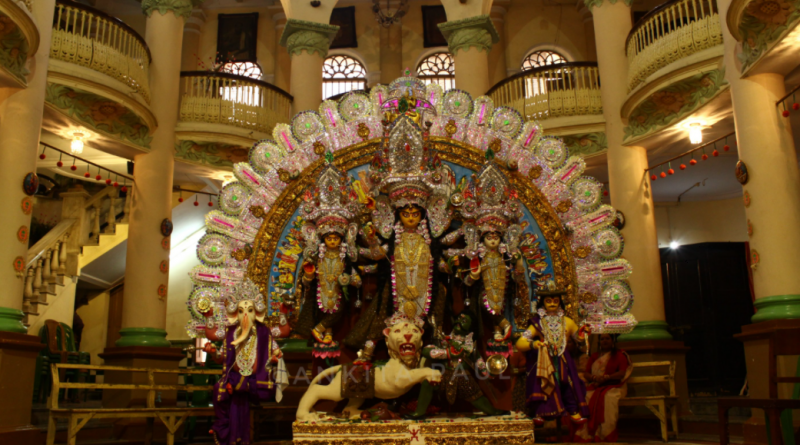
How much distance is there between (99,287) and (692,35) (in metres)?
12.6

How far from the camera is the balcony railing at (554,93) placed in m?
11.6

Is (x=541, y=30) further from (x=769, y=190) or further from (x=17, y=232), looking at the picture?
(x=17, y=232)

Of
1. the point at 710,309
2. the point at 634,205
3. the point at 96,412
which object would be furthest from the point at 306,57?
the point at 710,309

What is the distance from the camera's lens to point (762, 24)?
7.43m

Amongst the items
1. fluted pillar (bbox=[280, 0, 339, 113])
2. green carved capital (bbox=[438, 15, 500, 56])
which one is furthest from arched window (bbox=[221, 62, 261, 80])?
green carved capital (bbox=[438, 15, 500, 56])

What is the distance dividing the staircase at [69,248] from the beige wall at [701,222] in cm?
1172

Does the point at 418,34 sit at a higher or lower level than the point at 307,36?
higher

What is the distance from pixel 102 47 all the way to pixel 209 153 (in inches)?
109

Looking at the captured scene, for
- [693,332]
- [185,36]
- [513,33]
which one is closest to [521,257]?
[693,332]

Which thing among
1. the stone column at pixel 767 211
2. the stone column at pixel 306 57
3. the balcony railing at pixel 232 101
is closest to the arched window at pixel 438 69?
the stone column at pixel 306 57

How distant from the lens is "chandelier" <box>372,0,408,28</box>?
16125 millimetres

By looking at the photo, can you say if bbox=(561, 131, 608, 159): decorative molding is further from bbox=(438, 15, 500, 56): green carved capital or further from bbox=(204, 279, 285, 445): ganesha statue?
bbox=(204, 279, 285, 445): ganesha statue

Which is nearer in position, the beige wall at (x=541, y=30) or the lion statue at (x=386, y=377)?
the lion statue at (x=386, y=377)

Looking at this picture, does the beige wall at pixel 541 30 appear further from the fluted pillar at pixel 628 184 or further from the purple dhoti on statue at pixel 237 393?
the purple dhoti on statue at pixel 237 393
